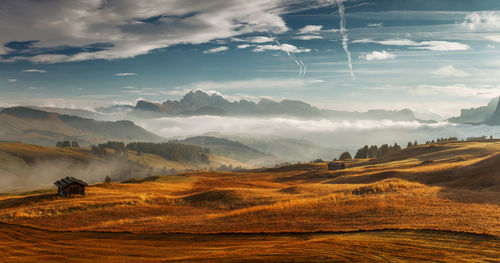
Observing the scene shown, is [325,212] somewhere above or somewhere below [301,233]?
above

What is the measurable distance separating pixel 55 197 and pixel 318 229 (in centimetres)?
5235

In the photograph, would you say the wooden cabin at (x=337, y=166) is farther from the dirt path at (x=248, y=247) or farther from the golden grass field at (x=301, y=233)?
the dirt path at (x=248, y=247)

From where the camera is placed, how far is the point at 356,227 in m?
18.1

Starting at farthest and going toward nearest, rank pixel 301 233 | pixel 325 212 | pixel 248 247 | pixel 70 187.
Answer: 1. pixel 70 187
2. pixel 325 212
3. pixel 301 233
4. pixel 248 247

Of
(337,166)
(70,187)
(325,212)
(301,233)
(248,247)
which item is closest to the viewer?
(248,247)

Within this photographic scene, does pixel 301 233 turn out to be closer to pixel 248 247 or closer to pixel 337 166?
pixel 248 247

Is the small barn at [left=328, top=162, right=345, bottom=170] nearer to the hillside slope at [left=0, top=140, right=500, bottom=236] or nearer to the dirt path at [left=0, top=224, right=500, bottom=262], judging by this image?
the hillside slope at [left=0, top=140, right=500, bottom=236]

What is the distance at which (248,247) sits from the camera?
16.3 m

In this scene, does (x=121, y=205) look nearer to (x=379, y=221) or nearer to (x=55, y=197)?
(x=55, y=197)

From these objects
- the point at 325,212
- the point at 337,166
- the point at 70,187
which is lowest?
the point at 70,187

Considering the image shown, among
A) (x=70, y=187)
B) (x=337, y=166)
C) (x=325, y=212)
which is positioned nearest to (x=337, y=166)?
(x=337, y=166)

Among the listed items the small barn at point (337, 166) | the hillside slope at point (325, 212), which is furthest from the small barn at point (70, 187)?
the small barn at point (337, 166)

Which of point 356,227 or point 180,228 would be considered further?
point 180,228

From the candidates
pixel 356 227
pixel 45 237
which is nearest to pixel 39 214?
pixel 45 237
